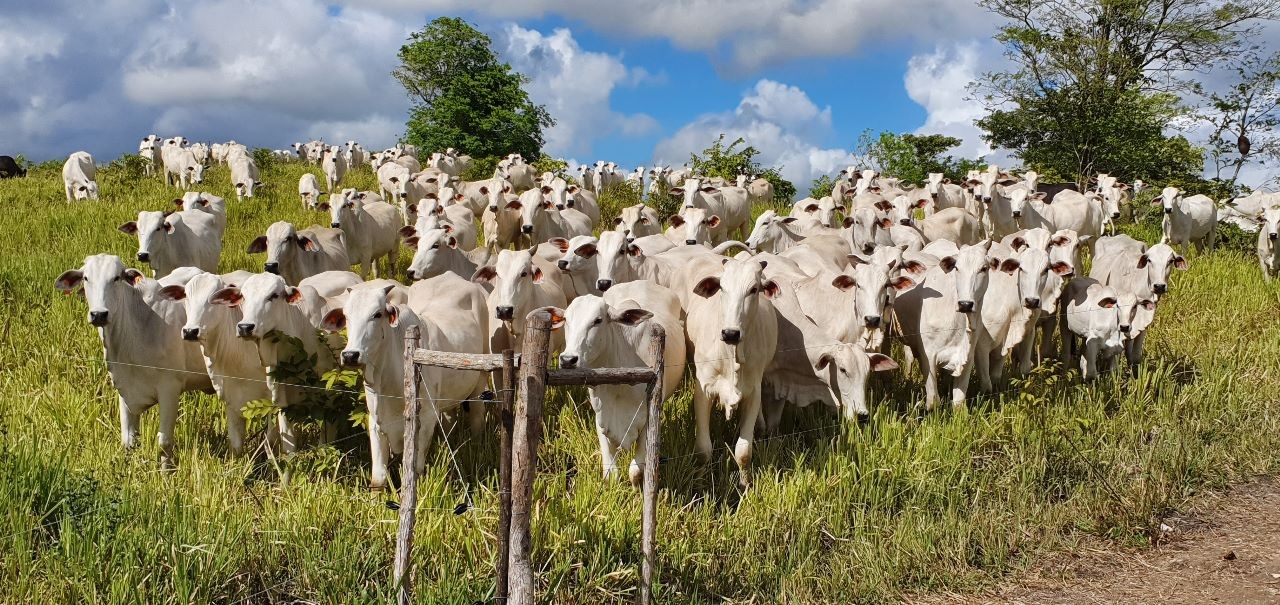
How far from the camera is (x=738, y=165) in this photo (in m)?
26.6

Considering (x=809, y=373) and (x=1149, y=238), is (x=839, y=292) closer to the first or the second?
(x=809, y=373)

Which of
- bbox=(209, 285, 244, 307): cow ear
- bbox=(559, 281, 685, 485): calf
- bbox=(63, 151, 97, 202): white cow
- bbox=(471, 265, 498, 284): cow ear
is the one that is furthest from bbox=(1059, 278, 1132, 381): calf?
bbox=(63, 151, 97, 202): white cow

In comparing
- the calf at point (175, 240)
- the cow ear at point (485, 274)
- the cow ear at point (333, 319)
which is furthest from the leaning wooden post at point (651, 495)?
the calf at point (175, 240)

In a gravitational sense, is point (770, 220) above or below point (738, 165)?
below

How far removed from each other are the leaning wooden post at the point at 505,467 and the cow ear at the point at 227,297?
3.14 m

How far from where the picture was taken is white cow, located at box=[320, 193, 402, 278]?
13773 mm

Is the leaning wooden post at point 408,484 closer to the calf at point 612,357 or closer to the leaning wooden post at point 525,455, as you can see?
the leaning wooden post at point 525,455

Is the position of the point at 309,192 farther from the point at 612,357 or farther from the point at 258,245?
the point at 612,357

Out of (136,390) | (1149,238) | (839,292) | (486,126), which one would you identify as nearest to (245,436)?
(136,390)

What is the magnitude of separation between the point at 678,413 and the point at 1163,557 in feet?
11.7

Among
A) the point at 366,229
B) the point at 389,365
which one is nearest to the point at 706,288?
the point at 389,365

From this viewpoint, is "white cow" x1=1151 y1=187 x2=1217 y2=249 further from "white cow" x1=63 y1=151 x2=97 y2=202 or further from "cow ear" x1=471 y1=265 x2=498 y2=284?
"white cow" x1=63 y1=151 x2=97 y2=202

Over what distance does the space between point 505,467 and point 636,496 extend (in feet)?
5.93

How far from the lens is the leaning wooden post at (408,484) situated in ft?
15.3
